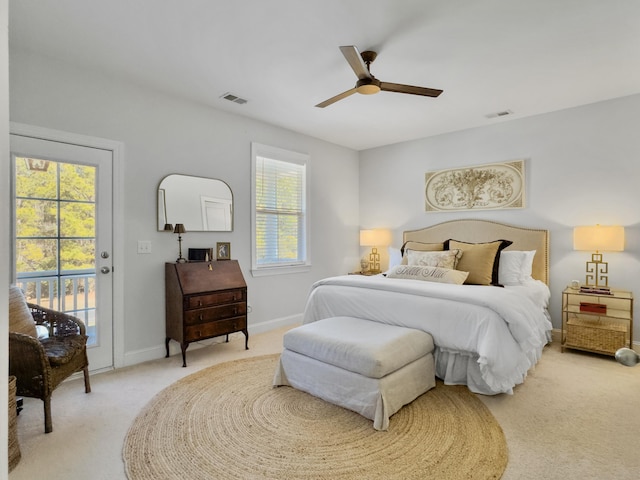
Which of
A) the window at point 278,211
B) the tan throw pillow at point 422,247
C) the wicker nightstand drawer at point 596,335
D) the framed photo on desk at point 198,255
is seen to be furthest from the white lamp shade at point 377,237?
the framed photo on desk at point 198,255

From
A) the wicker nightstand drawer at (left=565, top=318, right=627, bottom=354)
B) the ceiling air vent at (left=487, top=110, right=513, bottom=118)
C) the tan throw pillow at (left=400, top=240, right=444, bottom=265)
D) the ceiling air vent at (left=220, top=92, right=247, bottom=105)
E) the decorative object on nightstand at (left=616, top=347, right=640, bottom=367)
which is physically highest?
the ceiling air vent at (left=487, top=110, right=513, bottom=118)

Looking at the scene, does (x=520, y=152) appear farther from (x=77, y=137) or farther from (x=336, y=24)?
(x=77, y=137)

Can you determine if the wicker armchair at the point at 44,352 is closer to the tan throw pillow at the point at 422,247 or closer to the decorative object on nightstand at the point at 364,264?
the tan throw pillow at the point at 422,247

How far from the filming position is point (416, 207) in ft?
16.7

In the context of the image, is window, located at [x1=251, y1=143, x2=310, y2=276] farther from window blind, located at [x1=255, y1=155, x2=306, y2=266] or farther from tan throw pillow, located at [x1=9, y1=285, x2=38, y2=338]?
tan throw pillow, located at [x1=9, y1=285, x2=38, y2=338]

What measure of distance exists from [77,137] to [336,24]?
7.45 ft

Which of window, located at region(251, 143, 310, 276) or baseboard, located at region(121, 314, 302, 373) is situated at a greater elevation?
window, located at region(251, 143, 310, 276)

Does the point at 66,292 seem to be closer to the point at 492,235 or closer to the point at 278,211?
the point at 278,211

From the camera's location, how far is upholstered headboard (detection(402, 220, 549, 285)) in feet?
13.1

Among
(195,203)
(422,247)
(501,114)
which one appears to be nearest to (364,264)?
(422,247)

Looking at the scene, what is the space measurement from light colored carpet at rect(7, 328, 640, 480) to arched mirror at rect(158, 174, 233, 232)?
4.54 feet

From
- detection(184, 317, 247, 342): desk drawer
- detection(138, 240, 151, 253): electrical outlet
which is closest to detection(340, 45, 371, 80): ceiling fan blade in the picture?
detection(138, 240, 151, 253): electrical outlet

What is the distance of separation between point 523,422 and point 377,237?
326 centimetres

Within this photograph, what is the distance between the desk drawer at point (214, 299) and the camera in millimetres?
3219
